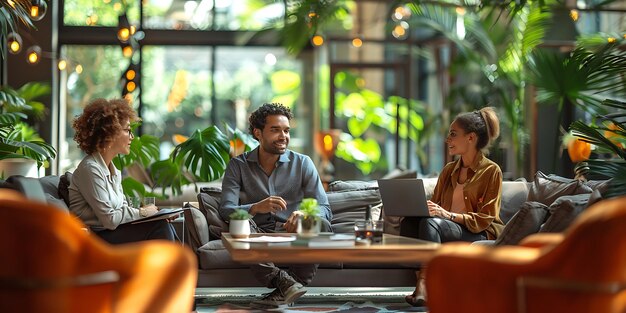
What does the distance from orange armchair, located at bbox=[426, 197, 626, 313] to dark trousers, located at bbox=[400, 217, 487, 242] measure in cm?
190

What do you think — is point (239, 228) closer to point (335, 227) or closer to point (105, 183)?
point (105, 183)

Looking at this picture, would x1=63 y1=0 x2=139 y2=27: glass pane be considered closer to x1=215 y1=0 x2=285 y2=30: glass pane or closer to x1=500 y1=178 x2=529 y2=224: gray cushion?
x1=215 y1=0 x2=285 y2=30: glass pane

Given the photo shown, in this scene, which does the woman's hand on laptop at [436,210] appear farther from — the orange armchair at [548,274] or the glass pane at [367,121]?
the glass pane at [367,121]

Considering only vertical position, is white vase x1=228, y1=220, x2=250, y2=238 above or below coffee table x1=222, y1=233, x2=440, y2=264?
above

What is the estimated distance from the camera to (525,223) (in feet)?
16.3

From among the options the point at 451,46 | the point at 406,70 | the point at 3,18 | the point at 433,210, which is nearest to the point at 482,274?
the point at 433,210

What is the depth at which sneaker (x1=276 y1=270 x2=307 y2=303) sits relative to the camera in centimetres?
566

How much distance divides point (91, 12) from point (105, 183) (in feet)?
30.4

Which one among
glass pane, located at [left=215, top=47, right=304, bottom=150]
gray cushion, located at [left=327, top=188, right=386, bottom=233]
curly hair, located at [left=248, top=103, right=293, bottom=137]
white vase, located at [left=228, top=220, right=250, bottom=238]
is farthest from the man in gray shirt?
glass pane, located at [left=215, top=47, right=304, bottom=150]

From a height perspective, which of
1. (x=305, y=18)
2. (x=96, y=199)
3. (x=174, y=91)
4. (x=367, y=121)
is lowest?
(x=96, y=199)

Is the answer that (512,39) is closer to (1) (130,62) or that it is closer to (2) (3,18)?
(1) (130,62)

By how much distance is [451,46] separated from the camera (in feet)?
46.3

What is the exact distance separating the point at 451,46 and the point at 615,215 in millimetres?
10914

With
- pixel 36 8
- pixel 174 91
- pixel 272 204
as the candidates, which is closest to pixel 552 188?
pixel 272 204
